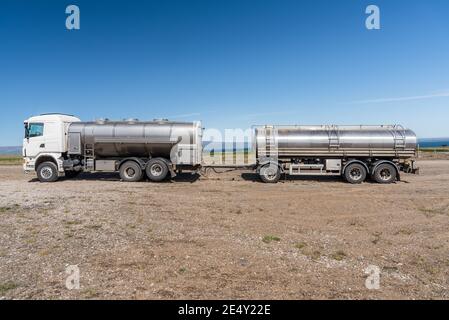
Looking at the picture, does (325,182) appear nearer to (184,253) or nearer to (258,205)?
(258,205)

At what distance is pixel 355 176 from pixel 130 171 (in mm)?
14088

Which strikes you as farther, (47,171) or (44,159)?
(44,159)

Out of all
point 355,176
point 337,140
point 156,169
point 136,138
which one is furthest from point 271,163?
point 136,138

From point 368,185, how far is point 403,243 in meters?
9.98

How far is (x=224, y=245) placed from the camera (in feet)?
23.0

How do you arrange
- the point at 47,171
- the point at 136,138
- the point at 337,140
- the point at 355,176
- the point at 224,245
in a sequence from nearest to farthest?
the point at 224,245 → the point at 337,140 → the point at 355,176 → the point at 136,138 → the point at 47,171

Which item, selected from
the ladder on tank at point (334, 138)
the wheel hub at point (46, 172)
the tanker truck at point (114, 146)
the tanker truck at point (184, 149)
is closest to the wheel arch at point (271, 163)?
the tanker truck at point (184, 149)

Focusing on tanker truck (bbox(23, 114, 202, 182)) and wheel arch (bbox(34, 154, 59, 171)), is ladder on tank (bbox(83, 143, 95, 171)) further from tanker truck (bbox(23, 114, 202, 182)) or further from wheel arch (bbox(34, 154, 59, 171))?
wheel arch (bbox(34, 154, 59, 171))

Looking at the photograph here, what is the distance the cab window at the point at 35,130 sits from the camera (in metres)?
17.5

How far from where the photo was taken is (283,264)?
586 centimetres

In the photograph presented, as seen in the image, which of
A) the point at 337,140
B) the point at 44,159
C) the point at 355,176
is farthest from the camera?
the point at 44,159

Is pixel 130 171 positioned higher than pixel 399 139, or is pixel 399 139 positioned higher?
pixel 399 139

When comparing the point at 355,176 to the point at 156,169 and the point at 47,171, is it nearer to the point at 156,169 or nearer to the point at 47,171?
the point at 156,169

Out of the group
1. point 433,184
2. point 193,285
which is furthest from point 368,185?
point 193,285
